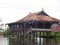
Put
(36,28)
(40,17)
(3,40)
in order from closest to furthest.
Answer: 1. (36,28)
2. (40,17)
3. (3,40)

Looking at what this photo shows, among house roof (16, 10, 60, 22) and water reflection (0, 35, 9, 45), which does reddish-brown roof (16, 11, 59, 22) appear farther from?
water reflection (0, 35, 9, 45)

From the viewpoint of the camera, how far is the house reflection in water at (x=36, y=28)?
940 inches

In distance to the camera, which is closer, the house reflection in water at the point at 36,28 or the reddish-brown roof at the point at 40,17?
the house reflection in water at the point at 36,28

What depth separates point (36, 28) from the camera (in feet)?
77.5

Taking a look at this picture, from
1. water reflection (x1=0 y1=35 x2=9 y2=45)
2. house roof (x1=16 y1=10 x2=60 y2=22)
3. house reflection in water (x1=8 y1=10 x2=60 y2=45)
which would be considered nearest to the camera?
house reflection in water (x1=8 y1=10 x2=60 y2=45)

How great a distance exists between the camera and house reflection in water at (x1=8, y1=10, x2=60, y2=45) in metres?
23.9

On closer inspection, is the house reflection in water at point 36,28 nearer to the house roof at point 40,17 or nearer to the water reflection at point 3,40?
the house roof at point 40,17

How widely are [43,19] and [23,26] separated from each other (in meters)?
2.64

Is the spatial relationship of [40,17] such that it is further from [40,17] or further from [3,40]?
[3,40]

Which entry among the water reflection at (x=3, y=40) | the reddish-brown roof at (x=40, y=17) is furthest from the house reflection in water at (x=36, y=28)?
the water reflection at (x=3, y=40)

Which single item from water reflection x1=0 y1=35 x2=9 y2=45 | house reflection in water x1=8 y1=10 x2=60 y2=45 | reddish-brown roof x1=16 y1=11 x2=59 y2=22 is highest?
reddish-brown roof x1=16 y1=11 x2=59 y2=22

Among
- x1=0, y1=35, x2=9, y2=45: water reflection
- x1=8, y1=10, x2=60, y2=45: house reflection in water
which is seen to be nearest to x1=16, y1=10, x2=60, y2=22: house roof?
x1=8, y1=10, x2=60, y2=45: house reflection in water

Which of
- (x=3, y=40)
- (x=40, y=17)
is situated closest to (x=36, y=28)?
(x=40, y=17)

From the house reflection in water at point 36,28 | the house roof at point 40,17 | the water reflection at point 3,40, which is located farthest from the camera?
the water reflection at point 3,40
